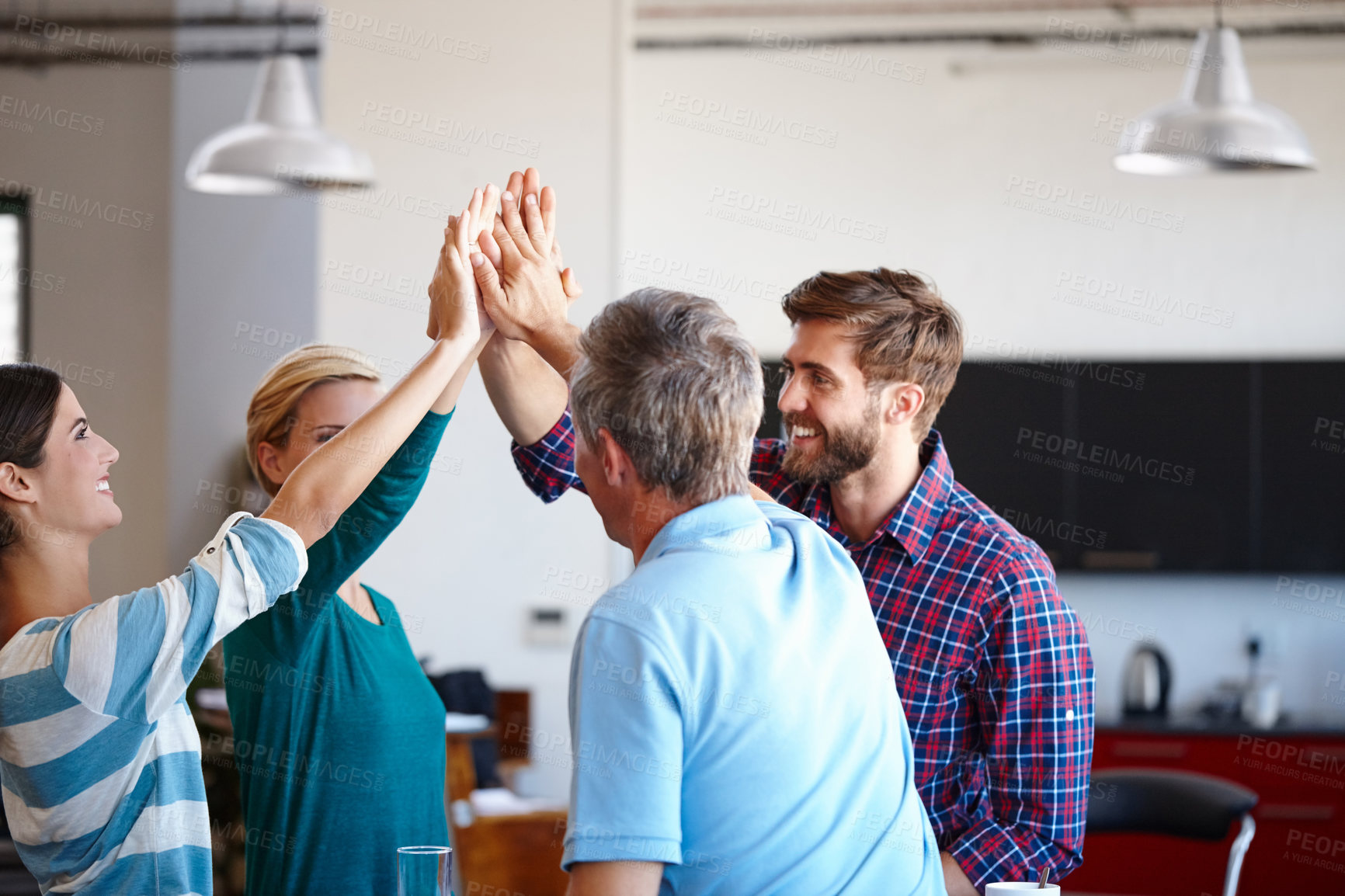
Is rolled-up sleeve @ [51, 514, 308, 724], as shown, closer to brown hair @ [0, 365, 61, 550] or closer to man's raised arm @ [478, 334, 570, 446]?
brown hair @ [0, 365, 61, 550]

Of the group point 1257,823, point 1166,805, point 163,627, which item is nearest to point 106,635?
point 163,627

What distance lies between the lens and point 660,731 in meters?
0.99

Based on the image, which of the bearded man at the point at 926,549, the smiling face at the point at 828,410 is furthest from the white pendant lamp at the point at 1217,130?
the smiling face at the point at 828,410

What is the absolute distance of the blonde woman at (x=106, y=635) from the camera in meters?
1.22

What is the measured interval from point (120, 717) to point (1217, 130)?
9.26 feet

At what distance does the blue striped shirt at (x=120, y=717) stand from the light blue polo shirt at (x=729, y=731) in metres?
0.42

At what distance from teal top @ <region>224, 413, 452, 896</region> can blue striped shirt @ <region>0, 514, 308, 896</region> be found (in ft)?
0.78

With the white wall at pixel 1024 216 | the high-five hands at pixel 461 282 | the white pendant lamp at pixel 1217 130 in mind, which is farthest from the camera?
the white wall at pixel 1024 216

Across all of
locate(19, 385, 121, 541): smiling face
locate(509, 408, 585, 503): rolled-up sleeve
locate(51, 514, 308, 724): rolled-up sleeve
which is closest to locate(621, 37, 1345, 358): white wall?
locate(509, 408, 585, 503): rolled-up sleeve

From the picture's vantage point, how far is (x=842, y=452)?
1.78 m

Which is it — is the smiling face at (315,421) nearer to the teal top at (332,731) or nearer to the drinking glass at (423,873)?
the teal top at (332,731)

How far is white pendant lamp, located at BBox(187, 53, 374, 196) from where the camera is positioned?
3475 millimetres

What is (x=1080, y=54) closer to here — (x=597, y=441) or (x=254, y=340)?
(x=254, y=340)

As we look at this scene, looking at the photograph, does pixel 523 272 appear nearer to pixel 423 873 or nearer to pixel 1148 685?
pixel 423 873
